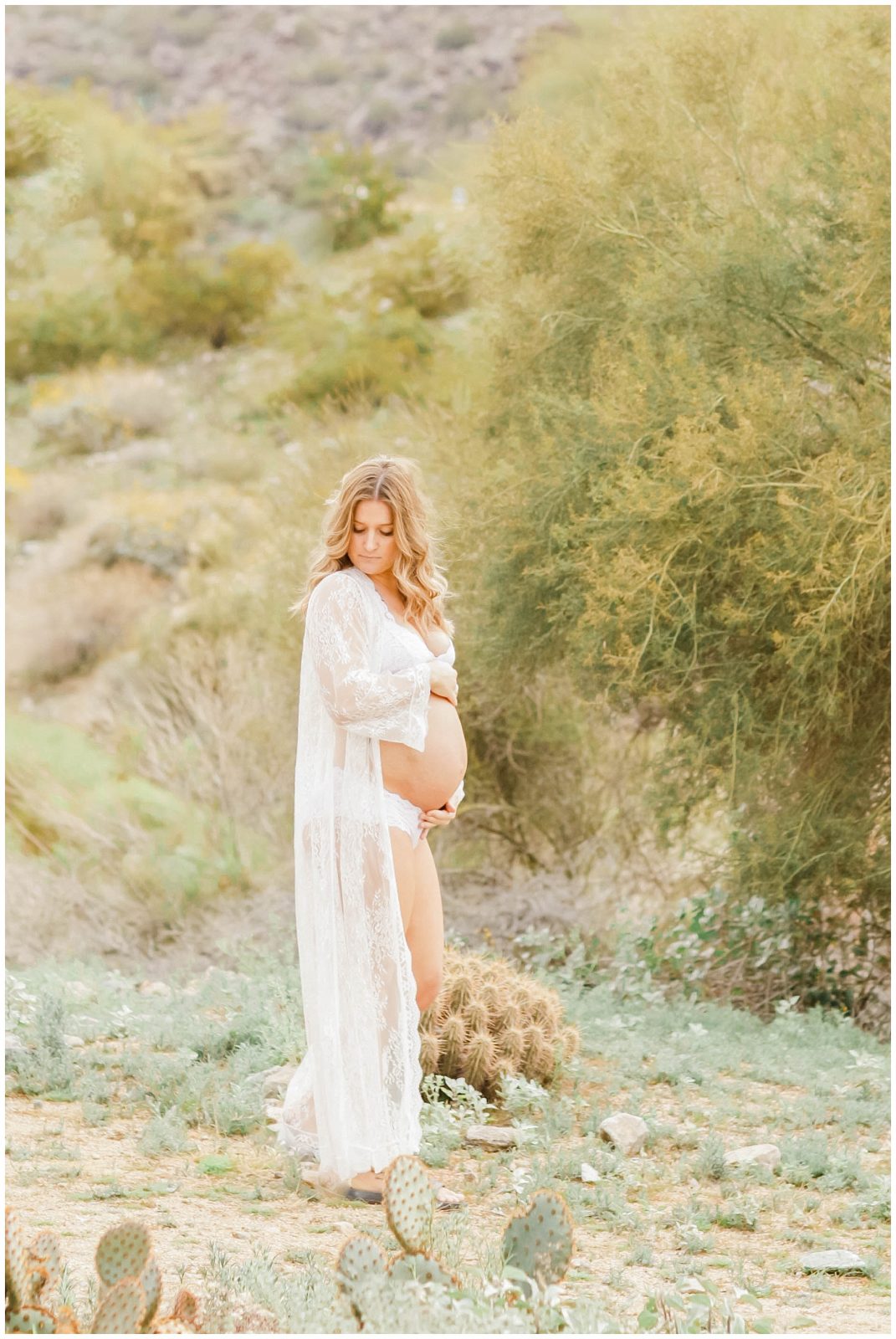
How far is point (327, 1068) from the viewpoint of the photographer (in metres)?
4.20

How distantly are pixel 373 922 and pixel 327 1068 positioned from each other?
1.56 feet

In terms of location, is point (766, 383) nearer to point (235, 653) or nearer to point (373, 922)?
point (373, 922)

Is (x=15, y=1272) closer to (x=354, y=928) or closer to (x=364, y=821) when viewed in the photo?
(x=354, y=928)

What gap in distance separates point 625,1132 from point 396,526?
248 cm

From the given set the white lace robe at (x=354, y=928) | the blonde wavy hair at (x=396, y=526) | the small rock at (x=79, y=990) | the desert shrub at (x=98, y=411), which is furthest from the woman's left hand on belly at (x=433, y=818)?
the desert shrub at (x=98, y=411)

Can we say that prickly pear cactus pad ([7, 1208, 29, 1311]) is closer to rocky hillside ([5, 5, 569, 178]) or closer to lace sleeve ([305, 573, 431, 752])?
lace sleeve ([305, 573, 431, 752])

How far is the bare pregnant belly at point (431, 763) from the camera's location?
432cm

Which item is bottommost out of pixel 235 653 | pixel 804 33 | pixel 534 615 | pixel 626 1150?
pixel 235 653

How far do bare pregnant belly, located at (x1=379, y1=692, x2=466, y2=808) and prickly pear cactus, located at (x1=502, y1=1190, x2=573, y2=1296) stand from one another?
1.37 meters

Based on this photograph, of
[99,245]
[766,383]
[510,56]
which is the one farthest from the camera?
[510,56]

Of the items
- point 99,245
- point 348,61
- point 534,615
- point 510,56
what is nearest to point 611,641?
point 534,615

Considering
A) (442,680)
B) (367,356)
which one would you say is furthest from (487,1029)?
(367,356)

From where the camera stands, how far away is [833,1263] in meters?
4.13

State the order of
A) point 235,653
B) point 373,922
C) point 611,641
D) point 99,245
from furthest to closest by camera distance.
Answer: point 99,245 → point 235,653 → point 611,641 → point 373,922
